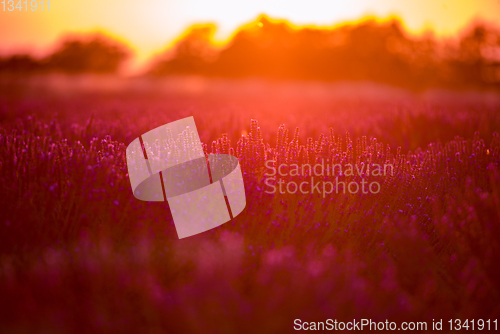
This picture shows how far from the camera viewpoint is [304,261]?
194cm

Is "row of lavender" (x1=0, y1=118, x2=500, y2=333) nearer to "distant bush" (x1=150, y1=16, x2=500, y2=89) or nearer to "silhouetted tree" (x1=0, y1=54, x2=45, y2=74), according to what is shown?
"distant bush" (x1=150, y1=16, x2=500, y2=89)

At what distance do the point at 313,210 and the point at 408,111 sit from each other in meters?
4.26

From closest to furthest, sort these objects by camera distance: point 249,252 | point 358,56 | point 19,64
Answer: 1. point 249,252
2. point 358,56
3. point 19,64

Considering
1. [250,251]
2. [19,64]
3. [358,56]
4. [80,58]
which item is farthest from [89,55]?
[250,251]

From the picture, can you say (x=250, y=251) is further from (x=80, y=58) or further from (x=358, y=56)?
(x=80, y=58)

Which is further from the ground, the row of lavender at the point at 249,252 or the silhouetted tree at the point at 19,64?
the row of lavender at the point at 249,252

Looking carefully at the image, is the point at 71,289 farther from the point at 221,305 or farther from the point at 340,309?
the point at 340,309

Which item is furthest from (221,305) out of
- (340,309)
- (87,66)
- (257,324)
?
(87,66)

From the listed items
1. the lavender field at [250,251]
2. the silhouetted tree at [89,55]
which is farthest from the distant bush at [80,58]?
the lavender field at [250,251]

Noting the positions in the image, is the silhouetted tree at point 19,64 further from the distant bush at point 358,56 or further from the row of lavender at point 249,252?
the row of lavender at point 249,252

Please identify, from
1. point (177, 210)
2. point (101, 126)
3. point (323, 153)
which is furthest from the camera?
point (101, 126)

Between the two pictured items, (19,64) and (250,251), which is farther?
(19,64)

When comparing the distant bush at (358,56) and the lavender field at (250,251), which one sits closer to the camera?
the lavender field at (250,251)

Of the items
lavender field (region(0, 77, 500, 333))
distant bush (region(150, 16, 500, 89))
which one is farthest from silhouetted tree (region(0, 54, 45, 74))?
lavender field (region(0, 77, 500, 333))
